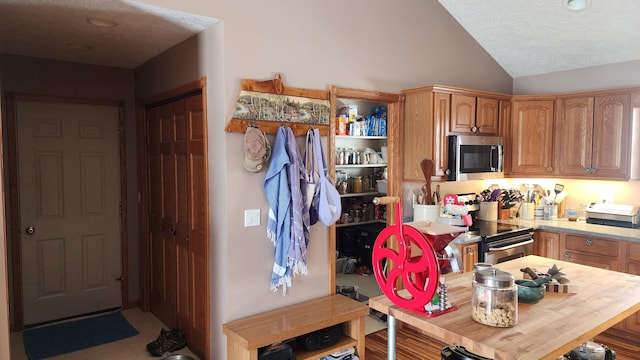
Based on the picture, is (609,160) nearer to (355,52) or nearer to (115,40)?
(355,52)

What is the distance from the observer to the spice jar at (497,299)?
1.80m

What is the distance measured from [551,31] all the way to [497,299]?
327cm

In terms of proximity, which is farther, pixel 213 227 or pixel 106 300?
pixel 106 300

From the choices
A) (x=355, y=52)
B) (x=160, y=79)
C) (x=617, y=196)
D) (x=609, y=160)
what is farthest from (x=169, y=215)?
(x=617, y=196)

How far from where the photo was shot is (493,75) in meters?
4.76

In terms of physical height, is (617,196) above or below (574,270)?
above

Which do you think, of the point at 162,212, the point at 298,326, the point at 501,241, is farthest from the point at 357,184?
the point at 298,326

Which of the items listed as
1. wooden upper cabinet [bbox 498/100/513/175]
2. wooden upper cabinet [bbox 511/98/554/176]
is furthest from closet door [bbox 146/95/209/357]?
wooden upper cabinet [bbox 511/98/554/176]

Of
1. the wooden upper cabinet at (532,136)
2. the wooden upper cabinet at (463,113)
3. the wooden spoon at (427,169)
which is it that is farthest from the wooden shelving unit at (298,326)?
the wooden upper cabinet at (532,136)

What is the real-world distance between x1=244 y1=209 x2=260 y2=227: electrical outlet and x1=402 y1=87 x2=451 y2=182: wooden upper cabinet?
155cm

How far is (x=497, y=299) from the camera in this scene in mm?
1816

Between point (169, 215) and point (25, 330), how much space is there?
1687 mm

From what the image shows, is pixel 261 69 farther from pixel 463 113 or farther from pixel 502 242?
pixel 502 242

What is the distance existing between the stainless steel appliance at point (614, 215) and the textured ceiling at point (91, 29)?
155 inches
